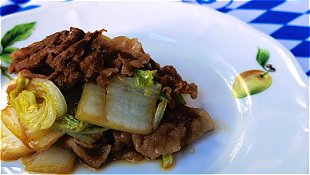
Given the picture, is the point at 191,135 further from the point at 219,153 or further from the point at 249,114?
the point at 249,114

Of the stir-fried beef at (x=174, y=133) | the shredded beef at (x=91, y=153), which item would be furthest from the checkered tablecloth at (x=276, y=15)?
the shredded beef at (x=91, y=153)

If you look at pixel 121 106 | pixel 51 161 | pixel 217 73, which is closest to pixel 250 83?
pixel 217 73

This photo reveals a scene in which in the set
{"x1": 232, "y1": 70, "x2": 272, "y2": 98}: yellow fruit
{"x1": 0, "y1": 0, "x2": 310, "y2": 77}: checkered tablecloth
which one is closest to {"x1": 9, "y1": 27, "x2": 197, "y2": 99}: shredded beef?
{"x1": 232, "y1": 70, "x2": 272, "y2": 98}: yellow fruit

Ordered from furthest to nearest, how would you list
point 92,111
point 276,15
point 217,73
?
point 276,15 → point 217,73 → point 92,111

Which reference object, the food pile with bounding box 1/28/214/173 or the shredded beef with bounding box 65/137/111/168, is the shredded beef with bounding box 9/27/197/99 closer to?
the food pile with bounding box 1/28/214/173

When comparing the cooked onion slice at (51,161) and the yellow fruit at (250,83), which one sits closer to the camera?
the cooked onion slice at (51,161)

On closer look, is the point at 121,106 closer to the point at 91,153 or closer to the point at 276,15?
the point at 91,153

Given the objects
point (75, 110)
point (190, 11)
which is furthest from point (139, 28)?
point (75, 110)

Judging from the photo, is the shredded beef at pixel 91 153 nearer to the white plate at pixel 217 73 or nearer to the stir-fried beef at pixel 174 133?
the white plate at pixel 217 73
